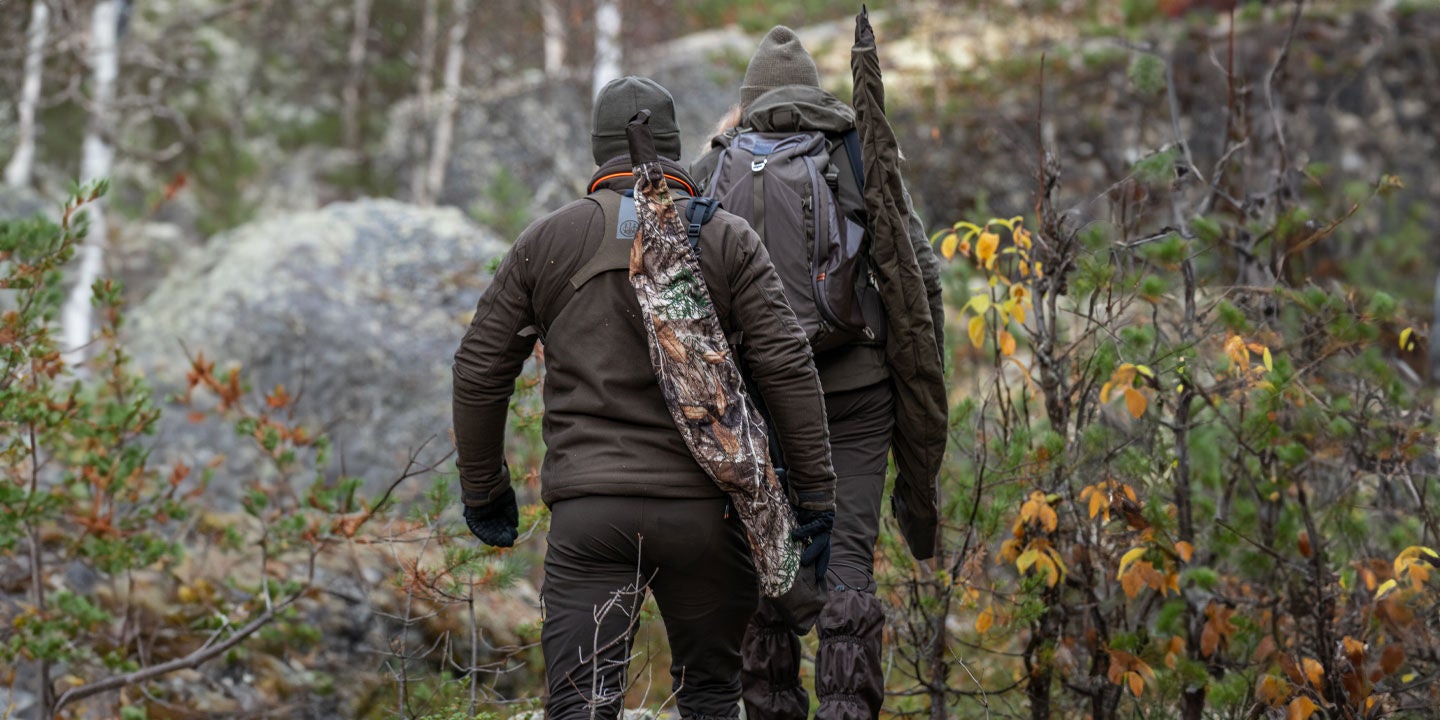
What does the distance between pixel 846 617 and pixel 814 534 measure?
439mm

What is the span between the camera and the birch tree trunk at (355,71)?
1794 cm

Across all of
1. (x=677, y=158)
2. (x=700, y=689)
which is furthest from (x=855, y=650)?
(x=677, y=158)

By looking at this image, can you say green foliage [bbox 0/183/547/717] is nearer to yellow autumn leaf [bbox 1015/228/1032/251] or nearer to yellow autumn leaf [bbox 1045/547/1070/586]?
yellow autumn leaf [bbox 1045/547/1070/586]

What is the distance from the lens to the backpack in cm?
385

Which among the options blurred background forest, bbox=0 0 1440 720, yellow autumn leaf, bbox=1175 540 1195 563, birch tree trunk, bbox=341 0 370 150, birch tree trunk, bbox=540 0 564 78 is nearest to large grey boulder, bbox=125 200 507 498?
blurred background forest, bbox=0 0 1440 720

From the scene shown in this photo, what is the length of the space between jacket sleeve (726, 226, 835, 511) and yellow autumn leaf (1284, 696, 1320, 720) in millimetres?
1926

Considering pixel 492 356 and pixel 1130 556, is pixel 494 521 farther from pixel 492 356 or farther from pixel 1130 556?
pixel 1130 556

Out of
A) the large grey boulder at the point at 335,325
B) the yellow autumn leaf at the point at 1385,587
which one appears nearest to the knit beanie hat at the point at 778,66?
the yellow autumn leaf at the point at 1385,587

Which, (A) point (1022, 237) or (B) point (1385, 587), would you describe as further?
(A) point (1022, 237)

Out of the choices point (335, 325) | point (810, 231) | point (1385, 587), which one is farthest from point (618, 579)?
point (335, 325)

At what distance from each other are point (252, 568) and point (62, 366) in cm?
200

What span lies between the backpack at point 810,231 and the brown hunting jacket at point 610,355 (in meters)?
0.47

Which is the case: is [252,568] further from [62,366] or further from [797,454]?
[797,454]

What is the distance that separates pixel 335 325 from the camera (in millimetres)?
8625
